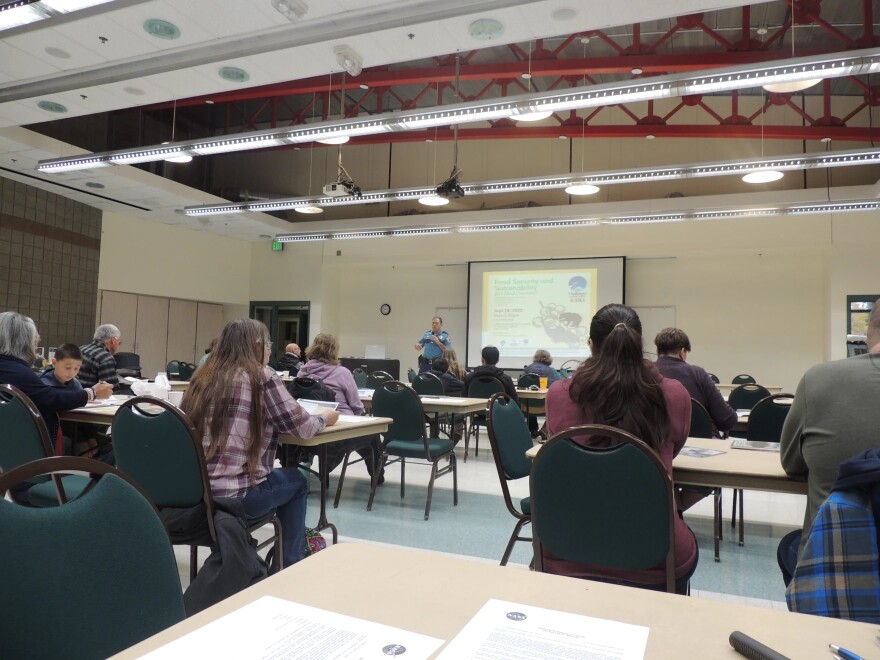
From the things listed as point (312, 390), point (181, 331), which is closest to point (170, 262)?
point (181, 331)

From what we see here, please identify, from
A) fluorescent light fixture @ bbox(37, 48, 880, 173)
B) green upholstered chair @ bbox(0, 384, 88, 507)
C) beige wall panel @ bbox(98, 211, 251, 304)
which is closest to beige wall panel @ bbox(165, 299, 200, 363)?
beige wall panel @ bbox(98, 211, 251, 304)

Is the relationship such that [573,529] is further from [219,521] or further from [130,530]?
[219,521]

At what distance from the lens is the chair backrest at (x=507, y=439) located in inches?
93.0

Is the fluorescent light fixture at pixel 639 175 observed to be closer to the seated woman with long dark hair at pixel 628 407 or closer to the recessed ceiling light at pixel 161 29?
the recessed ceiling light at pixel 161 29

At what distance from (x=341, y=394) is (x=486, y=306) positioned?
7160mm

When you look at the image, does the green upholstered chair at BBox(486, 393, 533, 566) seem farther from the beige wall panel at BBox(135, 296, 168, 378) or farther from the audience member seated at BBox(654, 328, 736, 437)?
the beige wall panel at BBox(135, 296, 168, 378)

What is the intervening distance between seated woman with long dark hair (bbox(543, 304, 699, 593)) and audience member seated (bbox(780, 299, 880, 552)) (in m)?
0.32

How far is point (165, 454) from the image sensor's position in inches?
81.0

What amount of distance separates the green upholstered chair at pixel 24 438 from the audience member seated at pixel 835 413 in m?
2.57

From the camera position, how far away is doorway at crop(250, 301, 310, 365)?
477 inches

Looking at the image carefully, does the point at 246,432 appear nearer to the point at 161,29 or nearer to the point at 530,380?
the point at 161,29

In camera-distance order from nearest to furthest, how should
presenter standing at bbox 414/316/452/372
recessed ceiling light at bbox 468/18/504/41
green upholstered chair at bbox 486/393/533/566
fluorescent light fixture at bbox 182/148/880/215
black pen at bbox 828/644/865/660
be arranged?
black pen at bbox 828/644/865/660 < green upholstered chair at bbox 486/393/533/566 < recessed ceiling light at bbox 468/18/504/41 < fluorescent light fixture at bbox 182/148/880/215 < presenter standing at bbox 414/316/452/372

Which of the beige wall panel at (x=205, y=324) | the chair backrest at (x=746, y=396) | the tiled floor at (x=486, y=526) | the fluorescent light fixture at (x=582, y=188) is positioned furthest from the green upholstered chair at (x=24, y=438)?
the beige wall panel at (x=205, y=324)

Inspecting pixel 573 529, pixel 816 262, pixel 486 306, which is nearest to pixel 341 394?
pixel 573 529
